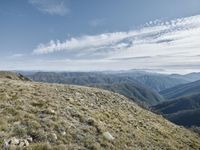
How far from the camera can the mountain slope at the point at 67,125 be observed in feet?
54.0

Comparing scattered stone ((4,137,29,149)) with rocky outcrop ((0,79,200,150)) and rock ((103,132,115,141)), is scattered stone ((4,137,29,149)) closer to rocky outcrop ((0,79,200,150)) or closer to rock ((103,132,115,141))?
rocky outcrop ((0,79,200,150))

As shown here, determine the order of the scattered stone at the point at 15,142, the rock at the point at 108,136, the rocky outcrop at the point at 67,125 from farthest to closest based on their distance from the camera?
the rock at the point at 108,136 → the rocky outcrop at the point at 67,125 → the scattered stone at the point at 15,142

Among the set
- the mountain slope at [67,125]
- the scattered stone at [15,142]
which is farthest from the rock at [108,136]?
the scattered stone at [15,142]

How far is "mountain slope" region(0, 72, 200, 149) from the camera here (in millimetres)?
16453

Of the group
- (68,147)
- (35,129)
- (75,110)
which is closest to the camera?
(68,147)

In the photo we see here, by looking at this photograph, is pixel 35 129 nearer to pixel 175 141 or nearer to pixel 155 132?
pixel 155 132

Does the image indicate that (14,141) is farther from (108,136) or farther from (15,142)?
(108,136)

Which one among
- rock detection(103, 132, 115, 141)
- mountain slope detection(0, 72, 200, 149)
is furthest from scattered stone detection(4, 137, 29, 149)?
rock detection(103, 132, 115, 141)

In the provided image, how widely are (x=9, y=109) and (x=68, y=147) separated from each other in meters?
6.33

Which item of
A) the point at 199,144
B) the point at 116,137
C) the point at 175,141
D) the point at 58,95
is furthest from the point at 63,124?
the point at 199,144

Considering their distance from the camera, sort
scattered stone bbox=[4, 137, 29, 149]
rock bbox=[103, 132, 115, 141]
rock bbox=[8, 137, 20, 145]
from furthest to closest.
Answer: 1. rock bbox=[103, 132, 115, 141]
2. rock bbox=[8, 137, 20, 145]
3. scattered stone bbox=[4, 137, 29, 149]

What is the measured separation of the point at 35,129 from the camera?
17.2 meters

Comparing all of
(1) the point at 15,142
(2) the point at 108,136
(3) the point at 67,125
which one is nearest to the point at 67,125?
(3) the point at 67,125

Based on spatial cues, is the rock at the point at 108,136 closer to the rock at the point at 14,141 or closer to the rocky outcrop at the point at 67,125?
the rocky outcrop at the point at 67,125
